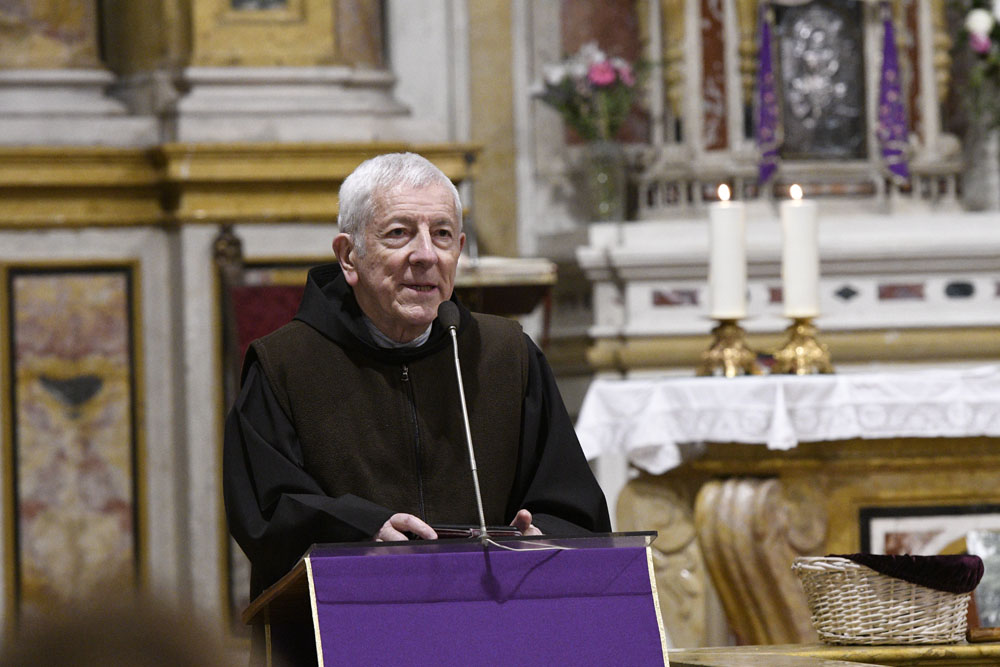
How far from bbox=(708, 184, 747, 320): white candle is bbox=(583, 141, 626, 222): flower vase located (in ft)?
8.41

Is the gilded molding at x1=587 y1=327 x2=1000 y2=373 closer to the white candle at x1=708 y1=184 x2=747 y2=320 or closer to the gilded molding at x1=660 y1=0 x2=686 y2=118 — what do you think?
the gilded molding at x1=660 y1=0 x2=686 y2=118

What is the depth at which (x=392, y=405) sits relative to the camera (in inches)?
111

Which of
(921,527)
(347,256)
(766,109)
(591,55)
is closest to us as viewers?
(347,256)

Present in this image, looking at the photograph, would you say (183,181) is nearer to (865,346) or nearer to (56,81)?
(56,81)

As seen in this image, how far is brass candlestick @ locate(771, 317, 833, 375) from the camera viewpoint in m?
4.54

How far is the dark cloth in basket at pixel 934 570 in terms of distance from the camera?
3033 mm

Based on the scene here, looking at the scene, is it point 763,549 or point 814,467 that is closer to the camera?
point 763,549

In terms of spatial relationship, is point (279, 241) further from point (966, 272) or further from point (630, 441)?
point (966, 272)

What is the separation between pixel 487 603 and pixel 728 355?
2.56 meters

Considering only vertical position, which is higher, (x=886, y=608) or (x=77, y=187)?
(x=77, y=187)

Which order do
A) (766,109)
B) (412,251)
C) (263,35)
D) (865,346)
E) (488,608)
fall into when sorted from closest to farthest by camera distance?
(488,608) < (412,251) < (263,35) < (865,346) < (766,109)

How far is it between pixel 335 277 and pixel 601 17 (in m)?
5.00

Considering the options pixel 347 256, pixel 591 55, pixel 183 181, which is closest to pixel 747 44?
pixel 591 55

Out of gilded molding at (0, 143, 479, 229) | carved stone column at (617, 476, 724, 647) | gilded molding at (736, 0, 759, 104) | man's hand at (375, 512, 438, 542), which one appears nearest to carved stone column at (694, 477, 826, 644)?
carved stone column at (617, 476, 724, 647)
